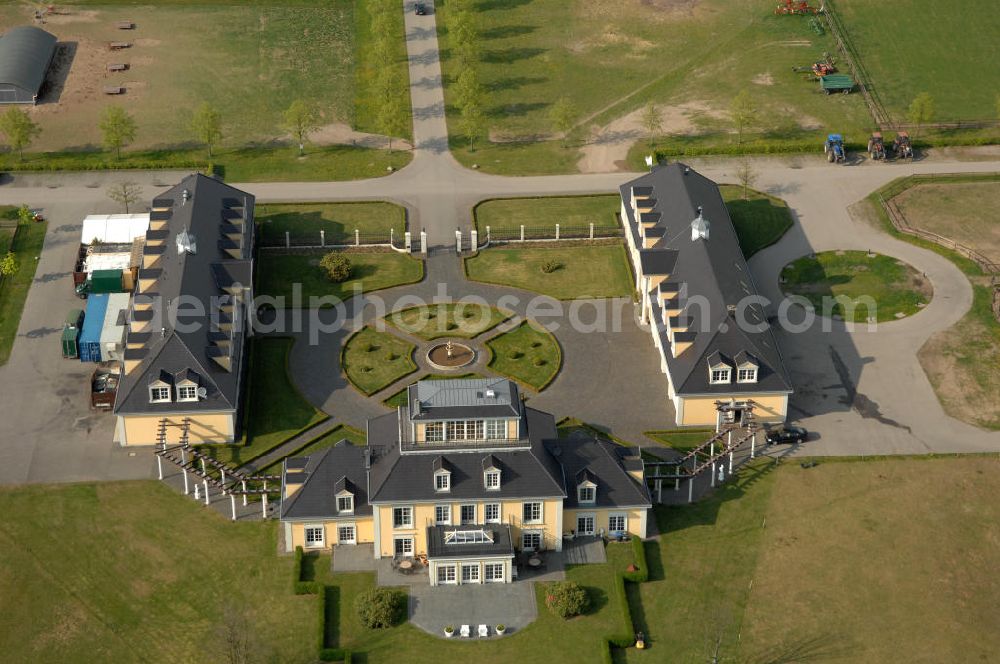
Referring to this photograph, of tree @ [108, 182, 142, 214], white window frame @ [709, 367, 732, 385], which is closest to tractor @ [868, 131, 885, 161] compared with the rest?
white window frame @ [709, 367, 732, 385]

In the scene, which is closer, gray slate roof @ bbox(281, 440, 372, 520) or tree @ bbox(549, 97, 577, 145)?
gray slate roof @ bbox(281, 440, 372, 520)

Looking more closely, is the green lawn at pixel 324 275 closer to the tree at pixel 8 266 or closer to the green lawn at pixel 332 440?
the green lawn at pixel 332 440

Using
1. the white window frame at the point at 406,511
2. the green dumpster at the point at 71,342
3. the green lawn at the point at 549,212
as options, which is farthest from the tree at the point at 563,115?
the white window frame at the point at 406,511

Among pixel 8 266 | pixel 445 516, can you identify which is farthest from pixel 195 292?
pixel 445 516

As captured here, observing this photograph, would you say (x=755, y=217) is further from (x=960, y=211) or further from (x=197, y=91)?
(x=197, y=91)

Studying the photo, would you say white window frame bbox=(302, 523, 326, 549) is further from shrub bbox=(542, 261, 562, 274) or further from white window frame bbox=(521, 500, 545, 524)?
shrub bbox=(542, 261, 562, 274)

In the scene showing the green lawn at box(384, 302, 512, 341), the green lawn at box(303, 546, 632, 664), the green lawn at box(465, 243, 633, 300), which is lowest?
the green lawn at box(303, 546, 632, 664)
